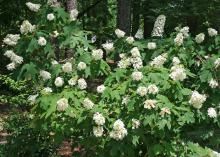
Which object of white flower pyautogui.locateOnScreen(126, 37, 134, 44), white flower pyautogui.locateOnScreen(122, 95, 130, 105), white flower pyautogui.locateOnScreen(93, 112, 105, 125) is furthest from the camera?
white flower pyautogui.locateOnScreen(126, 37, 134, 44)

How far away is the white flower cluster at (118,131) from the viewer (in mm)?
5250

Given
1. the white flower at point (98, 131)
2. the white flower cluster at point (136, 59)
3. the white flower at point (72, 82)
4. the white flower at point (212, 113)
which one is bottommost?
the white flower at point (98, 131)

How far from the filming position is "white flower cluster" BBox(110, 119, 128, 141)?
17.2 feet

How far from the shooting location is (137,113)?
5.38 meters

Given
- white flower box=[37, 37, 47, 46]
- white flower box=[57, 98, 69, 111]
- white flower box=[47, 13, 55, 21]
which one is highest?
white flower box=[47, 13, 55, 21]

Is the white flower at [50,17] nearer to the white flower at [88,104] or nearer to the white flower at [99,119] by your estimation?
the white flower at [88,104]

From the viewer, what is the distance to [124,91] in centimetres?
557

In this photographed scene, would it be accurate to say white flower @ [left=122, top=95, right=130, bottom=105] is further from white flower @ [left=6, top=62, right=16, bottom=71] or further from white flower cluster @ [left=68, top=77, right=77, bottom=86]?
white flower @ [left=6, top=62, right=16, bottom=71]

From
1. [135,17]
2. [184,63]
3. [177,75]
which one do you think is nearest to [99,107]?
[177,75]

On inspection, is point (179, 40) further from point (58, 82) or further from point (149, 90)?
point (58, 82)

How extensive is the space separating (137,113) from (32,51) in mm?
1755

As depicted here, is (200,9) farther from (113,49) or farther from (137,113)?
(137,113)

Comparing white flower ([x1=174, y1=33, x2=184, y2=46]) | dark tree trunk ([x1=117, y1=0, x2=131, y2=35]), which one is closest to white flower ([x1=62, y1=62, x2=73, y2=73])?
white flower ([x1=174, y1=33, x2=184, y2=46])

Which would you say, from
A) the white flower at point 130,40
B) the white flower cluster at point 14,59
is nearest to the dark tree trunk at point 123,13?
the white flower at point 130,40
